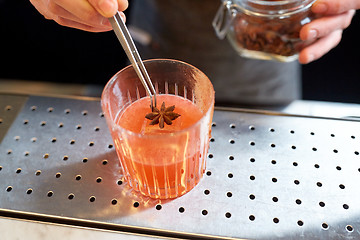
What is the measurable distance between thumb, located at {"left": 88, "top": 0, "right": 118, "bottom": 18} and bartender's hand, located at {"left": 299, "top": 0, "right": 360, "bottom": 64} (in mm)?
485

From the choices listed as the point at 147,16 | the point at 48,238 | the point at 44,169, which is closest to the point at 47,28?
the point at 147,16

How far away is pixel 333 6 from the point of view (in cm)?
82

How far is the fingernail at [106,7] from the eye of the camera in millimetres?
567

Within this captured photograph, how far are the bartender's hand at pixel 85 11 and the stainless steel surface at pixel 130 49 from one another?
0.02 meters

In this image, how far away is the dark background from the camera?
1950 millimetres

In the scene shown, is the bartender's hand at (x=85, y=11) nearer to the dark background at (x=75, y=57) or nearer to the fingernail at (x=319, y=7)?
the fingernail at (x=319, y=7)

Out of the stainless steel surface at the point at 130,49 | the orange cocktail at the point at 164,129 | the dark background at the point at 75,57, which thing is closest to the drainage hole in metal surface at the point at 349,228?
the orange cocktail at the point at 164,129

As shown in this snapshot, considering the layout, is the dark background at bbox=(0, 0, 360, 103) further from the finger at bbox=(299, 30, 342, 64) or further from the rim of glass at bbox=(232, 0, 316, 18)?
the rim of glass at bbox=(232, 0, 316, 18)

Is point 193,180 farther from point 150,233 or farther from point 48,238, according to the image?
point 48,238

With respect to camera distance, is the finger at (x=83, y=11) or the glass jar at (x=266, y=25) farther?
the glass jar at (x=266, y=25)

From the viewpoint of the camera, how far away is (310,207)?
65cm

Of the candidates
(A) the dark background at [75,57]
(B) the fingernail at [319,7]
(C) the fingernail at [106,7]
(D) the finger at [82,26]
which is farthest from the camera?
(A) the dark background at [75,57]

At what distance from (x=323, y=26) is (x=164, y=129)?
0.50 m

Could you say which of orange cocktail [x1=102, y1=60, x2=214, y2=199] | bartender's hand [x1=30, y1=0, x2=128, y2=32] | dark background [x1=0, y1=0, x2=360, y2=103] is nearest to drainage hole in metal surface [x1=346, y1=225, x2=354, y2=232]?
orange cocktail [x1=102, y1=60, x2=214, y2=199]
